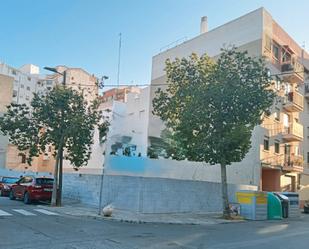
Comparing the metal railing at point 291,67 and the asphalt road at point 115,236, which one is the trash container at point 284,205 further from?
the metal railing at point 291,67

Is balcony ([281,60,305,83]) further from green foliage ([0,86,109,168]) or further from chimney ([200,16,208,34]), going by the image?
green foliage ([0,86,109,168])

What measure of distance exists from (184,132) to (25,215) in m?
8.62

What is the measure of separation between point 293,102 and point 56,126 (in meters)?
21.9

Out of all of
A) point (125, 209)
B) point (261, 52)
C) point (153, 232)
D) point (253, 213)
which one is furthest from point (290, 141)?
point (153, 232)

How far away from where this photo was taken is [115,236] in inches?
434

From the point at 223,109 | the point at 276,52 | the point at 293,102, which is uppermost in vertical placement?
the point at 276,52

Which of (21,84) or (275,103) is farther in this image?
(21,84)

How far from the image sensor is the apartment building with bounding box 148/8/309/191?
2925 centimetres

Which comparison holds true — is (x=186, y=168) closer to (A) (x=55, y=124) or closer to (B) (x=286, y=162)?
(A) (x=55, y=124)

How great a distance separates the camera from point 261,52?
2980cm

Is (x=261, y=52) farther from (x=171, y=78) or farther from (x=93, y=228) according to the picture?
(x=93, y=228)

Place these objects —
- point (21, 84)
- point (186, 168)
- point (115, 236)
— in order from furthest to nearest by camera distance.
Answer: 1. point (21, 84)
2. point (186, 168)
3. point (115, 236)

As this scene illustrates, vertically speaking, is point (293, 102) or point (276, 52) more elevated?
point (276, 52)

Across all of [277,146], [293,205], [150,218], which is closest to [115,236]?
[150,218]
